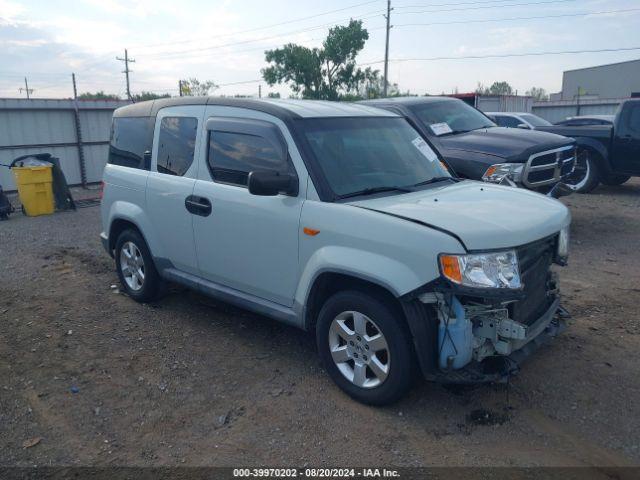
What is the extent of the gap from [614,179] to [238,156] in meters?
10.9

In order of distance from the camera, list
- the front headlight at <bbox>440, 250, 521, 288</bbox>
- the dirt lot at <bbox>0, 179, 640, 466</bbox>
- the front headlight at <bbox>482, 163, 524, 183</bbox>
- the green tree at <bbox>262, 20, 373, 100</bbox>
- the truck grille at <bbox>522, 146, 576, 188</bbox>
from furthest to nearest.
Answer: the green tree at <bbox>262, 20, 373, 100</bbox>, the truck grille at <bbox>522, 146, 576, 188</bbox>, the front headlight at <bbox>482, 163, 524, 183</bbox>, the dirt lot at <bbox>0, 179, 640, 466</bbox>, the front headlight at <bbox>440, 250, 521, 288</bbox>

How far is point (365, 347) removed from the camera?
363cm

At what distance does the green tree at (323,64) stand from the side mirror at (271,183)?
40.5 m

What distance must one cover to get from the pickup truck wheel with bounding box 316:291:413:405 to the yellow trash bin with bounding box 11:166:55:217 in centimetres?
928

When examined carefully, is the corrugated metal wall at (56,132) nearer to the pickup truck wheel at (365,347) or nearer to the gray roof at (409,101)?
the gray roof at (409,101)

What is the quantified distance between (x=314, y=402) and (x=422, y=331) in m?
1.00

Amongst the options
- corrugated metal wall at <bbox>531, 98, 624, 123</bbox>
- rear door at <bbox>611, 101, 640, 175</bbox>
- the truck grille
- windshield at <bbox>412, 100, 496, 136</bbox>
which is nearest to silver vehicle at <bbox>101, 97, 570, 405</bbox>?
the truck grille

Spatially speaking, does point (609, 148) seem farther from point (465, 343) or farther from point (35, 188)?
point (35, 188)

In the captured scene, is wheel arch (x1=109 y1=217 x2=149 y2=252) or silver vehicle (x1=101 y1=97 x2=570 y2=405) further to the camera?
wheel arch (x1=109 y1=217 x2=149 y2=252)

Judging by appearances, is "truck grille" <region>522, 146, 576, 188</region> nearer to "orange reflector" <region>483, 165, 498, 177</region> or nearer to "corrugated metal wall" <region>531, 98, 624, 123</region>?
"orange reflector" <region>483, 165, 498, 177</region>

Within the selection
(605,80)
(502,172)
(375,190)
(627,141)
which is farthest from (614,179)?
(605,80)

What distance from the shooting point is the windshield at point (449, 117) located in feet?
26.6

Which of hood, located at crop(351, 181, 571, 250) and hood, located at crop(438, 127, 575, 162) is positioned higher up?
hood, located at crop(438, 127, 575, 162)

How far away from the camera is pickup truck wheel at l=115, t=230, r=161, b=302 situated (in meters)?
5.45
